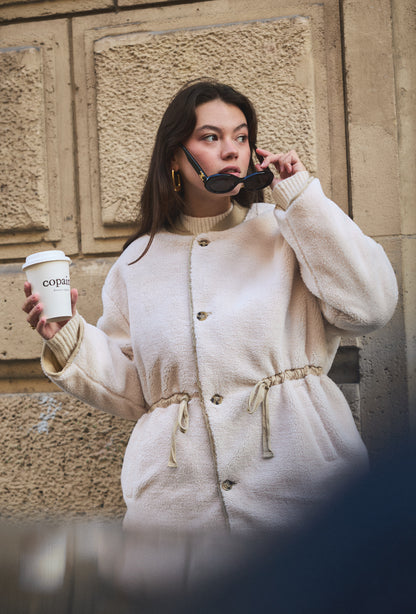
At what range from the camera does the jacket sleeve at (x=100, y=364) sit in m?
2.26

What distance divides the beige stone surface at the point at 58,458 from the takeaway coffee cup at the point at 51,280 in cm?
101

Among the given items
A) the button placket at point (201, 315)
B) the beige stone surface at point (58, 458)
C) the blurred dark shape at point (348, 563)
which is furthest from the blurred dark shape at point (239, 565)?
the beige stone surface at point (58, 458)

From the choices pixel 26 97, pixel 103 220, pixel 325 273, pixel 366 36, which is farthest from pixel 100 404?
pixel 366 36

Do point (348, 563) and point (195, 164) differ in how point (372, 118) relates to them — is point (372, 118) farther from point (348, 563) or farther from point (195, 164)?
point (348, 563)

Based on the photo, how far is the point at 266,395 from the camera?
82.8 inches

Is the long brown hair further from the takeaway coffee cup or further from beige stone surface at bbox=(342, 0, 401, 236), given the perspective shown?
beige stone surface at bbox=(342, 0, 401, 236)

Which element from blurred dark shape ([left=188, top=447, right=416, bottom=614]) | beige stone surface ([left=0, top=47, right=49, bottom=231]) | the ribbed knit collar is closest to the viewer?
blurred dark shape ([left=188, top=447, right=416, bottom=614])

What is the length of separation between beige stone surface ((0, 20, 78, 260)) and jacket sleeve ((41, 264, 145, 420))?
0.88m

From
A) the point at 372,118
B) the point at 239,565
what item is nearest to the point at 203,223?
the point at 372,118

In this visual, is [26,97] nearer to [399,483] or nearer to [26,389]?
[26,389]

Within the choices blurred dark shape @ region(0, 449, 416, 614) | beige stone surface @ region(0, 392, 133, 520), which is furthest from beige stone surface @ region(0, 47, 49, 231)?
blurred dark shape @ region(0, 449, 416, 614)

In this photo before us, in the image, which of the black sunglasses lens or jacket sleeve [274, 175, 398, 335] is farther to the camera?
the black sunglasses lens

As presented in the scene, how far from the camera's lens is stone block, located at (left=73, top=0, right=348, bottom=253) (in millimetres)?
2982

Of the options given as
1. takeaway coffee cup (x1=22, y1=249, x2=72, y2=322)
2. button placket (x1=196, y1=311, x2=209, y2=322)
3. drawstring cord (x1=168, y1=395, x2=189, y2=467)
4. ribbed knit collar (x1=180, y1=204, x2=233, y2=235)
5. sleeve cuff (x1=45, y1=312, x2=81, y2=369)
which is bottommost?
drawstring cord (x1=168, y1=395, x2=189, y2=467)
